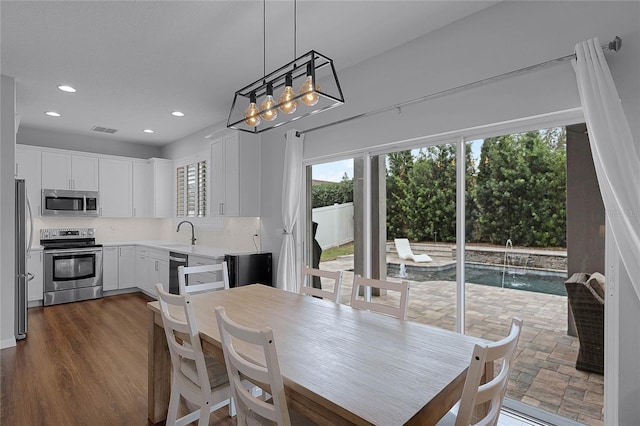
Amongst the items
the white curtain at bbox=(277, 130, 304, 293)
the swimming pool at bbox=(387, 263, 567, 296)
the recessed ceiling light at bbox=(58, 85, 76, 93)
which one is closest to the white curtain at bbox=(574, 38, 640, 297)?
the swimming pool at bbox=(387, 263, 567, 296)

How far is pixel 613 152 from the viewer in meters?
1.79

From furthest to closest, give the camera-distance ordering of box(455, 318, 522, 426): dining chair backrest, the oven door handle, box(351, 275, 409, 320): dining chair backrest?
the oven door handle → box(351, 275, 409, 320): dining chair backrest → box(455, 318, 522, 426): dining chair backrest

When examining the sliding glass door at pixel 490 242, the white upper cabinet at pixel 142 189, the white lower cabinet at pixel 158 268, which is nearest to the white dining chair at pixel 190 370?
the sliding glass door at pixel 490 242

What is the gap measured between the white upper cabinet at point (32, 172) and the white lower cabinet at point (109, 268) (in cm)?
115

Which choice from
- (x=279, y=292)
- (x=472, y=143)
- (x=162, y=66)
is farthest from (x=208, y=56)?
(x=472, y=143)

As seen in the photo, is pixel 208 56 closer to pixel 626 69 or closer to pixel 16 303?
pixel 626 69

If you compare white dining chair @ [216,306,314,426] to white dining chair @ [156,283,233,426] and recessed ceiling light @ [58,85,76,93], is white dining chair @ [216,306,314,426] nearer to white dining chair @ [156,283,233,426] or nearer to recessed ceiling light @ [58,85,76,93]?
white dining chair @ [156,283,233,426]

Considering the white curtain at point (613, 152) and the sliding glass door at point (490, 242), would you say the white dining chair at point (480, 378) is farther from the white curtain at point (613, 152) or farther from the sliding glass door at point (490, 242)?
the sliding glass door at point (490, 242)

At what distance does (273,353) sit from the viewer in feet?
3.76

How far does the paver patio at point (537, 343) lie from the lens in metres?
2.11

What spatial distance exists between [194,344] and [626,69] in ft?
8.85

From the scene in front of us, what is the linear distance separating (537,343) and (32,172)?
22.0 ft

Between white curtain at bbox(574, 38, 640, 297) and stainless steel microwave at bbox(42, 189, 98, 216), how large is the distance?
657 centimetres

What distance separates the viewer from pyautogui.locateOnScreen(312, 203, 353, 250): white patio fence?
3.52 m
